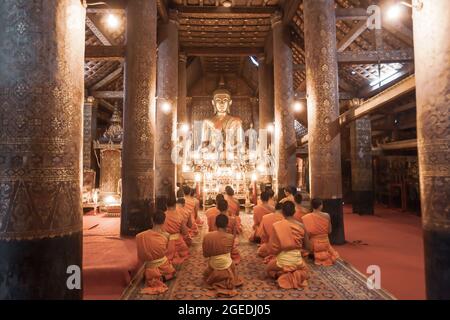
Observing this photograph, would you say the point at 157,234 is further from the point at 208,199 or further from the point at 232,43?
the point at 232,43

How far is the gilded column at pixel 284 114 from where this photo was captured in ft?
35.7

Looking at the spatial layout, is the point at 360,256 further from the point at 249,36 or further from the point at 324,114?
the point at 249,36

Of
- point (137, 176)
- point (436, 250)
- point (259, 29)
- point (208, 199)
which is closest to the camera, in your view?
point (436, 250)

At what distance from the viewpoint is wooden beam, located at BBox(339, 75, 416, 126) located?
417 cm

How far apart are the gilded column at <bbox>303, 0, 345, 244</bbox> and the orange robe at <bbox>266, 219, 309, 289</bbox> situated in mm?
2515

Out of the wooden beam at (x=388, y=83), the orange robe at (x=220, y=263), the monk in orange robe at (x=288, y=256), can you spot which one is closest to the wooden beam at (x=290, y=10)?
the wooden beam at (x=388, y=83)

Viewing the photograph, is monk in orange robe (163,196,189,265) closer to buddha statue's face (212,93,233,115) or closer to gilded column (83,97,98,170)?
gilded column (83,97,98,170)

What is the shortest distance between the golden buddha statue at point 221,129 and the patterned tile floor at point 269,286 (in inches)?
405

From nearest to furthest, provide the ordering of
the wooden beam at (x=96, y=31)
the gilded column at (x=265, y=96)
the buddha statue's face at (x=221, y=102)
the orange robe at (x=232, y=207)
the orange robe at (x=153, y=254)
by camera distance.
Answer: the orange robe at (x=153, y=254) → the orange robe at (x=232, y=207) → the wooden beam at (x=96, y=31) → the gilded column at (x=265, y=96) → the buddha statue's face at (x=221, y=102)

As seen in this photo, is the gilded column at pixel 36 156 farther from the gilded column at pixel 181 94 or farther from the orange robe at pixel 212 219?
the gilded column at pixel 181 94

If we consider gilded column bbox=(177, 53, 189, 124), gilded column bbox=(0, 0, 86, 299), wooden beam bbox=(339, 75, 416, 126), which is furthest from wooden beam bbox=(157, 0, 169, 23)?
gilded column bbox=(0, 0, 86, 299)
